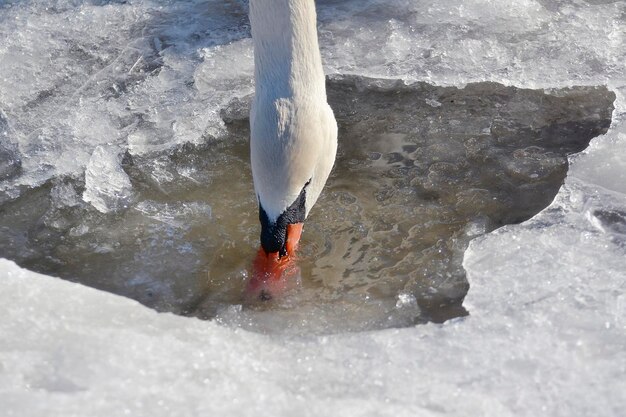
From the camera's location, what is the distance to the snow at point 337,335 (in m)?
3.03

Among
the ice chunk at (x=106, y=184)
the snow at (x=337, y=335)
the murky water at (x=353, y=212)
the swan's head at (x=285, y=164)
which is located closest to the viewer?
the snow at (x=337, y=335)

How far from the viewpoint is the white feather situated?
3.54 meters

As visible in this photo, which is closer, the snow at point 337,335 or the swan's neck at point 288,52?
the snow at point 337,335

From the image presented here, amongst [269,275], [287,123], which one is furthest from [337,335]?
[287,123]

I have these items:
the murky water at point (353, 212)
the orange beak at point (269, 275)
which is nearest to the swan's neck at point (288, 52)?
the orange beak at point (269, 275)

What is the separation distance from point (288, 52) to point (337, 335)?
1170 millimetres

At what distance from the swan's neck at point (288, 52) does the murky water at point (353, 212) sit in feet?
2.44

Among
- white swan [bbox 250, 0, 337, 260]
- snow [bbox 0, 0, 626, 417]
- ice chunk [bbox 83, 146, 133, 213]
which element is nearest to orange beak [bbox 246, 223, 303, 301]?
white swan [bbox 250, 0, 337, 260]

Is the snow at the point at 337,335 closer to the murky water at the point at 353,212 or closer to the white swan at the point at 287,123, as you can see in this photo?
the murky water at the point at 353,212

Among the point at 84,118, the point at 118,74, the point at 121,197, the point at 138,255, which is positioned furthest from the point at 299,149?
the point at 118,74

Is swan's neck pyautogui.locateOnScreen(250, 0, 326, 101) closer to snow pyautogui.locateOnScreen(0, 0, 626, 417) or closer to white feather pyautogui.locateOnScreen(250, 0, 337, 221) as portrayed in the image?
white feather pyautogui.locateOnScreen(250, 0, 337, 221)

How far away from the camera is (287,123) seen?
3.59 metres

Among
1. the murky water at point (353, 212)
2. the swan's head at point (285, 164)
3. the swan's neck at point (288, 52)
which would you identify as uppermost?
the swan's neck at point (288, 52)

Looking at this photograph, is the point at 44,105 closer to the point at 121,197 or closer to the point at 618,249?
the point at 121,197
